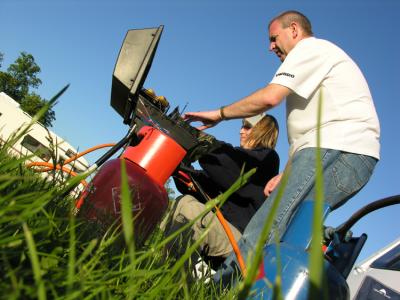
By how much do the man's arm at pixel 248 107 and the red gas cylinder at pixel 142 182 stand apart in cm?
35

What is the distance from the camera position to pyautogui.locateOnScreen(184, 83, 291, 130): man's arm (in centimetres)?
224

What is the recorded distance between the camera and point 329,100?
2.19 meters

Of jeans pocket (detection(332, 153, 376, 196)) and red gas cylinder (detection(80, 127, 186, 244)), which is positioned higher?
jeans pocket (detection(332, 153, 376, 196))

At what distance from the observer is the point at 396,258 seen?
9.80ft

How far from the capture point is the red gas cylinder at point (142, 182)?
1664 millimetres

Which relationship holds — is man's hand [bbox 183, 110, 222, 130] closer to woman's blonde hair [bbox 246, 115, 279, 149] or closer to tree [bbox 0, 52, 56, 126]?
woman's blonde hair [bbox 246, 115, 279, 149]

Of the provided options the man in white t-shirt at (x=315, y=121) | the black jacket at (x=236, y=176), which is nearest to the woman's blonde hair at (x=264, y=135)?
the black jacket at (x=236, y=176)

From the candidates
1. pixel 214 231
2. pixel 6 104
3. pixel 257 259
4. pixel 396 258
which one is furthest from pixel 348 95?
pixel 6 104

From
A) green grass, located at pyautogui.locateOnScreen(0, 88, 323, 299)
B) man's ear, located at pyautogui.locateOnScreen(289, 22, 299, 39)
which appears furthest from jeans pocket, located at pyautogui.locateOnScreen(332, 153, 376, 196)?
green grass, located at pyautogui.locateOnScreen(0, 88, 323, 299)

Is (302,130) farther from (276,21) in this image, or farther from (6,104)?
(6,104)

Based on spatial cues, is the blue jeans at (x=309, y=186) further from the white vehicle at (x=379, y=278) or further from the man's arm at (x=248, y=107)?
the white vehicle at (x=379, y=278)

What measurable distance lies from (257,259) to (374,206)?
148cm

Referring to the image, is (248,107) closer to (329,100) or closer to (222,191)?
(329,100)

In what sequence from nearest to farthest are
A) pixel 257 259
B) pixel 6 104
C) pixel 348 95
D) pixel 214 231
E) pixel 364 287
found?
pixel 257 259 → pixel 348 95 → pixel 214 231 → pixel 364 287 → pixel 6 104
